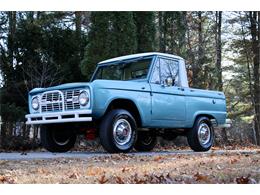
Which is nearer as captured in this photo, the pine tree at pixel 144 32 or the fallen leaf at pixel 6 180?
the fallen leaf at pixel 6 180

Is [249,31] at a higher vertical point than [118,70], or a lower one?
higher

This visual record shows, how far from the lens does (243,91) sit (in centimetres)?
1728

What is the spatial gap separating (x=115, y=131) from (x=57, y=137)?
1618 millimetres

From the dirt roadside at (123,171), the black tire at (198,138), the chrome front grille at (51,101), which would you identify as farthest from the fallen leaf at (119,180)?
the black tire at (198,138)

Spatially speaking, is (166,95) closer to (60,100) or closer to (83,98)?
(83,98)

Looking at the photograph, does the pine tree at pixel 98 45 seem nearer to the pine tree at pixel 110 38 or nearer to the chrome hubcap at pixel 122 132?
the pine tree at pixel 110 38

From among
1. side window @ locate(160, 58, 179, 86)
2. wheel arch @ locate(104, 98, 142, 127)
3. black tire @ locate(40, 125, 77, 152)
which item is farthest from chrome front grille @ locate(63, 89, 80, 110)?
side window @ locate(160, 58, 179, 86)

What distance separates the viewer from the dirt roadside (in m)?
4.61

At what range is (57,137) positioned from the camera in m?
8.85

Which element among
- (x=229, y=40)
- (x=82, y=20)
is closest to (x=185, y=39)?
(x=229, y=40)

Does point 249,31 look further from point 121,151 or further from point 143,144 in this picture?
point 121,151

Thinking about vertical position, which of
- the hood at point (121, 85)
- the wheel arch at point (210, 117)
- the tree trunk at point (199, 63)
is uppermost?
the tree trunk at point (199, 63)

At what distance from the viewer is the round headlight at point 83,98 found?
24.6ft
